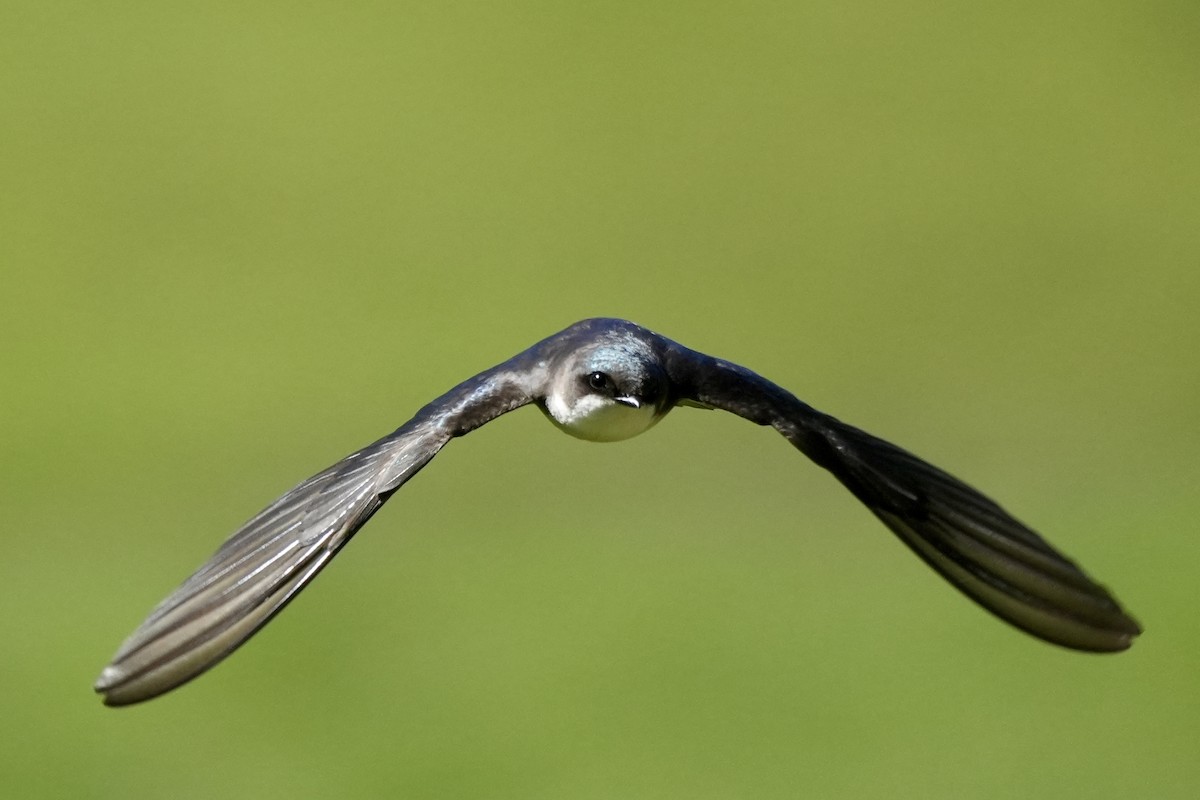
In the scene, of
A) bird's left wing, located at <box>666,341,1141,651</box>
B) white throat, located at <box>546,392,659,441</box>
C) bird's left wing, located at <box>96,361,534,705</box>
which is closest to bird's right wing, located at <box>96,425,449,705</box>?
bird's left wing, located at <box>96,361,534,705</box>

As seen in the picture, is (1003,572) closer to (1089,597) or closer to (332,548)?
(1089,597)

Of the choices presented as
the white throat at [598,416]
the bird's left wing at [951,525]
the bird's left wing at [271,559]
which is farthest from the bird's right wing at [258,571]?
the bird's left wing at [951,525]

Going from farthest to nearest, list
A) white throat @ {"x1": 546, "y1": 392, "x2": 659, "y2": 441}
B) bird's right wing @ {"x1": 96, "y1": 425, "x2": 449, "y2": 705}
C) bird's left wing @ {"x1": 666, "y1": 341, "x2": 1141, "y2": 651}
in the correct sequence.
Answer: white throat @ {"x1": 546, "y1": 392, "x2": 659, "y2": 441}, bird's left wing @ {"x1": 666, "y1": 341, "x2": 1141, "y2": 651}, bird's right wing @ {"x1": 96, "y1": 425, "x2": 449, "y2": 705}

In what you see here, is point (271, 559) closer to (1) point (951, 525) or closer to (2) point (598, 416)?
(2) point (598, 416)

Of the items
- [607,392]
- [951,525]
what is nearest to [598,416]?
[607,392]

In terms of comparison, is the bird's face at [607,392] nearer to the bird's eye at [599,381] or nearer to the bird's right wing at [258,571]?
the bird's eye at [599,381]

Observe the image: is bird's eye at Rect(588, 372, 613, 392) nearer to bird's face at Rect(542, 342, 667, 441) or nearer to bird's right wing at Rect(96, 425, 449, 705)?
bird's face at Rect(542, 342, 667, 441)
